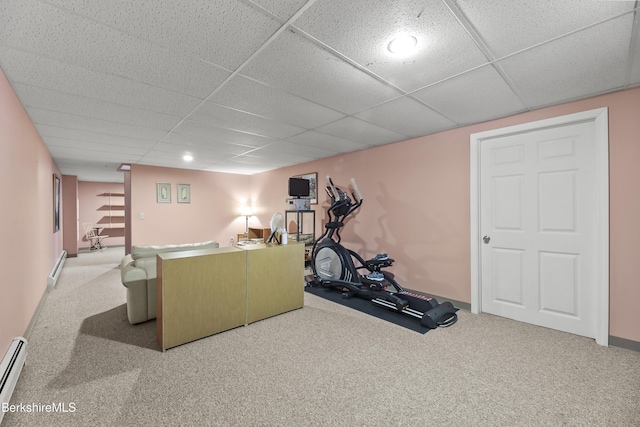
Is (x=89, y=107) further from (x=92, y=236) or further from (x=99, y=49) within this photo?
(x=92, y=236)

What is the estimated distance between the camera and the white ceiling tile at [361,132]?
3.12 metres

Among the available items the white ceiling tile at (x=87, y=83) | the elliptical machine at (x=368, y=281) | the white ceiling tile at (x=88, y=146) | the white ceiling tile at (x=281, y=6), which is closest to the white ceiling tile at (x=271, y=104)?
the white ceiling tile at (x=87, y=83)

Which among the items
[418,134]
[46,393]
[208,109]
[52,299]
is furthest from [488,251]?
[52,299]

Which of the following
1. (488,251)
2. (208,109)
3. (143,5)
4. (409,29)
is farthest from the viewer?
(488,251)

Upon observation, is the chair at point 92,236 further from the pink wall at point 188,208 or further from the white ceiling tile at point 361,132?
the white ceiling tile at point 361,132

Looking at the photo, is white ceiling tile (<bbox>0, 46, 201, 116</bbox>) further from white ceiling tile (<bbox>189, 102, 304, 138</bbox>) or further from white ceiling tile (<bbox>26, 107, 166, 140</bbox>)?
white ceiling tile (<bbox>26, 107, 166, 140</bbox>)

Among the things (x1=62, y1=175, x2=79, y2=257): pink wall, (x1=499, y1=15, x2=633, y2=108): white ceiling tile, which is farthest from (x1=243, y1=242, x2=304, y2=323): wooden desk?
(x1=62, y1=175, x2=79, y2=257): pink wall

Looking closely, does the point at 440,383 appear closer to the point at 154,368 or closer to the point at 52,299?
the point at 154,368

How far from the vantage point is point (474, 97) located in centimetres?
242

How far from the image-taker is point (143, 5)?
4.32 ft

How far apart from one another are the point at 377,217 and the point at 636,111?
2790mm
